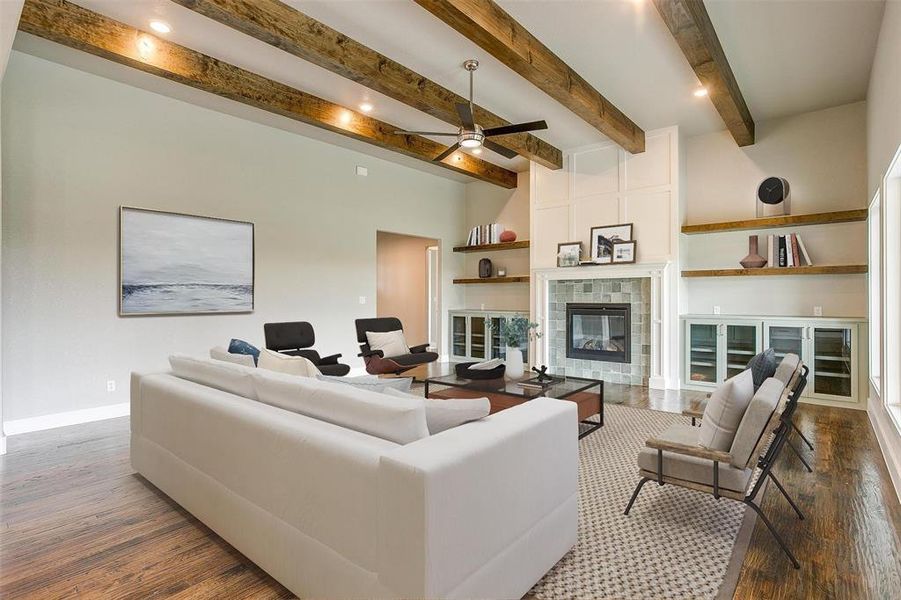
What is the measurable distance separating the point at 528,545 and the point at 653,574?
25.0 inches

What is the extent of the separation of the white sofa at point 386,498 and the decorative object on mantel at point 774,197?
4.94 meters

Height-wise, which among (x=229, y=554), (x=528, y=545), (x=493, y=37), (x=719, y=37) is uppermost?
(x=719, y=37)

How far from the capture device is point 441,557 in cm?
136

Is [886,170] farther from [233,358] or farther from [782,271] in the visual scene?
[233,358]

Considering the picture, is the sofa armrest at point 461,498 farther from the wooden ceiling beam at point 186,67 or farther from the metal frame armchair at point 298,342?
the wooden ceiling beam at point 186,67

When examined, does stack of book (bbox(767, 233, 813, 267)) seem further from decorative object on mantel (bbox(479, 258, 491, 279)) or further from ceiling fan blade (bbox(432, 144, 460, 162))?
decorative object on mantel (bbox(479, 258, 491, 279))

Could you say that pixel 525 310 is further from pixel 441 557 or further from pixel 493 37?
pixel 441 557

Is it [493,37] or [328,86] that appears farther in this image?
[328,86]

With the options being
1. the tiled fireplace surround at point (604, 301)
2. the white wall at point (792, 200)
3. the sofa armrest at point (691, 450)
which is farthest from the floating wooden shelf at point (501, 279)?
the sofa armrest at point (691, 450)

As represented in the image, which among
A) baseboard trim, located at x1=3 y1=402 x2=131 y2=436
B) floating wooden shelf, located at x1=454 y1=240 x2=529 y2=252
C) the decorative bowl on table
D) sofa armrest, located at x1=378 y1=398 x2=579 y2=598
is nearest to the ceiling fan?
the decorative bowl on table

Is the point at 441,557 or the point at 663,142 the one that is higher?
the point at 663,142

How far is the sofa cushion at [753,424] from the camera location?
6.62 feet

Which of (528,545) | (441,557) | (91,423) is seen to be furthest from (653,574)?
(91,423)

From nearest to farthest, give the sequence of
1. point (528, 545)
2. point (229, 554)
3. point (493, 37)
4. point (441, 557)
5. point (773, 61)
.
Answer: point (441, 557)
point (528, 545)
point (229, 554)
point (493, 37)
point (773, 61)
